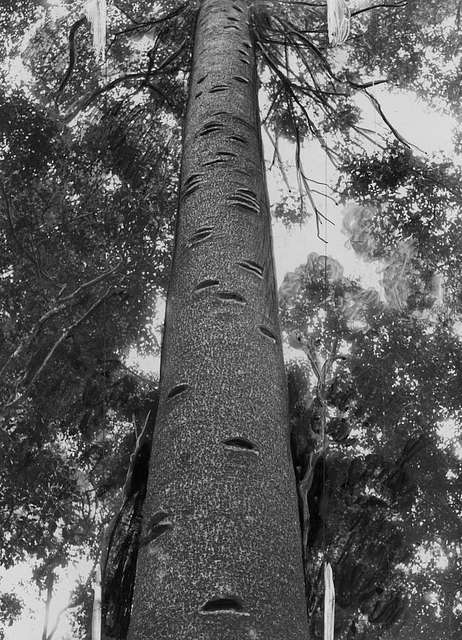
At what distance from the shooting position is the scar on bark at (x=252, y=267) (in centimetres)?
206

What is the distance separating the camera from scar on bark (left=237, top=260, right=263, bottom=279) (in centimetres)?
206

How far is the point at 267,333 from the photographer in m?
1.90

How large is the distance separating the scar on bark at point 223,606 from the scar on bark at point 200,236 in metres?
1.28

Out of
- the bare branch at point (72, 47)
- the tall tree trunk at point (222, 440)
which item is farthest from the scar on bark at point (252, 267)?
the bare branch at point (72, 47)

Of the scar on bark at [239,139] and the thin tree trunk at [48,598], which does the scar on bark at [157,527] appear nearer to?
the scar on bark at [239,139]

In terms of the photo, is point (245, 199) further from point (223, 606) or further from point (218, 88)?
point (223, 606)

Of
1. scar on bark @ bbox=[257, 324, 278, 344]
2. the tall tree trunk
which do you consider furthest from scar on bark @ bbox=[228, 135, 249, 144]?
scar on bark @ bbox=[257, 324, 278, 344]

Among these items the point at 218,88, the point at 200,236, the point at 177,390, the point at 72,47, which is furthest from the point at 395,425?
the point at 177,390

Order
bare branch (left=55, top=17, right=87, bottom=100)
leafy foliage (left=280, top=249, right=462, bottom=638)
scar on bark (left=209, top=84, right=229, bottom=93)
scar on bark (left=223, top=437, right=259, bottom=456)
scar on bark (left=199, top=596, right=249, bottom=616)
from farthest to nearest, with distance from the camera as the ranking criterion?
leafy foliage (left=280, top=249, right=462, bottom=638) → bare branch (left=55, top=17, right=87, bottom=100) → scar on bark (left=209, top=84, right=229, bottom=93) → scar on bark (left=223, top=437, right=259, bottom=456) → scar on bark (left=199, top=596, right=249, bottom=616)

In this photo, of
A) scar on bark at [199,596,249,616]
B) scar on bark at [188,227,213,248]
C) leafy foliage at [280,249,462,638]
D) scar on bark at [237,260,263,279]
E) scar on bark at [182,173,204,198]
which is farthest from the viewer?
leafy foliage at [280,249,462,638]

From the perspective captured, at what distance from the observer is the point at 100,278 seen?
24.1 feet

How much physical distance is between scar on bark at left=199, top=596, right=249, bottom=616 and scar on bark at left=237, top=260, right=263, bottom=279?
1120mm

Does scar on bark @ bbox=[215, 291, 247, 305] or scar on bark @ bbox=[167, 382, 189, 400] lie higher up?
scar on bark @ bbox=[215, 291, 247, 305]

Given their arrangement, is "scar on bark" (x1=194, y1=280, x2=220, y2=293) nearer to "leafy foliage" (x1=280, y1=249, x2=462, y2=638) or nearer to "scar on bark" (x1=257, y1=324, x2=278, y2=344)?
"scar on bark" (x1=257, y1=324, x2=278, y2=344)
